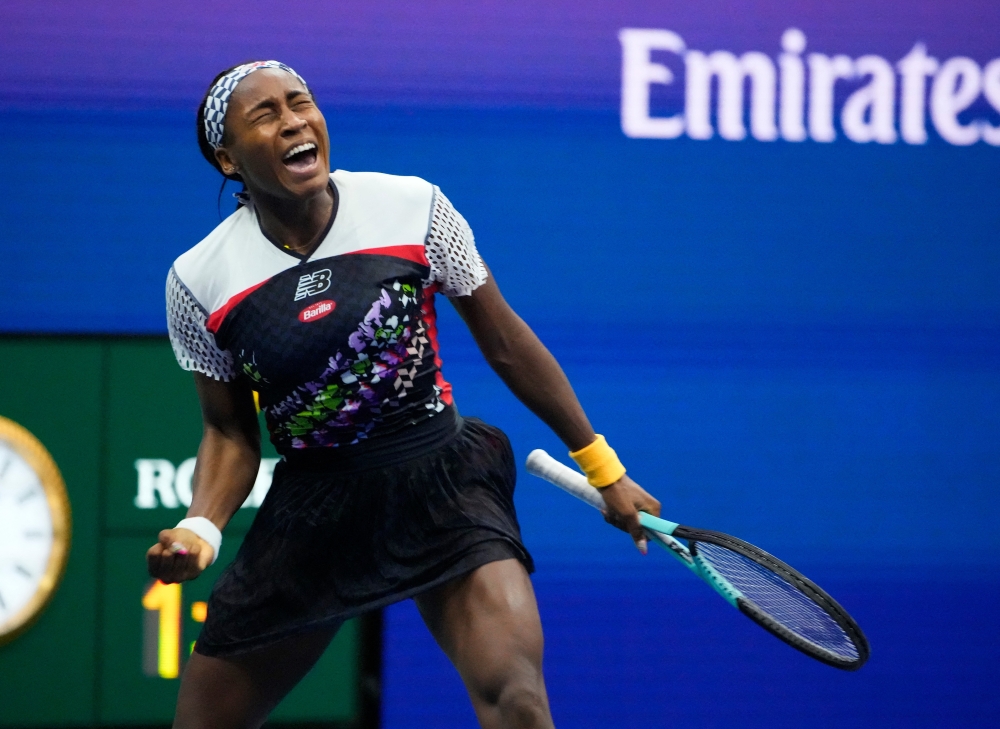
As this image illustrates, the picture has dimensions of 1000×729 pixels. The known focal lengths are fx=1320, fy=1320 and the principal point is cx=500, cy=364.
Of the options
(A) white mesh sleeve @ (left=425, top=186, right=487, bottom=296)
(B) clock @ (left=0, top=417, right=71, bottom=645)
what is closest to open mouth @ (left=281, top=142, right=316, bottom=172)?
(A) white mesh sleeve @ (left=425, top=186, right=487, bottom=296)

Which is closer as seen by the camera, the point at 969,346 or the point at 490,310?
the point at 490,310

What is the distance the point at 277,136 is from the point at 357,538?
2.33ft

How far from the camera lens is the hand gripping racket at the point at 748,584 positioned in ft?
7.32

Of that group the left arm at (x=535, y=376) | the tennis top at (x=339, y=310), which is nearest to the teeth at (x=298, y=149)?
the tennis top at (x=339, y=310)

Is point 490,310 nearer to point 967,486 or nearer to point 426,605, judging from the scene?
point 426,605

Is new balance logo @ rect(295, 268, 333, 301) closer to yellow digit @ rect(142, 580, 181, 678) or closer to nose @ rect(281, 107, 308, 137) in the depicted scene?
nose @ rect(281, 107, 308, 137)

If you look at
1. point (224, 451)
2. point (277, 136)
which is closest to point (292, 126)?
point (277, 136)

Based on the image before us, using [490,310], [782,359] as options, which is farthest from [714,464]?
[490,310]

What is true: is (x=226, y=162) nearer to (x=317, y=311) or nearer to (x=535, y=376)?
(x=317, y=311)

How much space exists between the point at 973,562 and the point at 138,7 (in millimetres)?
2783

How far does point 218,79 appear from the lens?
2369 millimetres

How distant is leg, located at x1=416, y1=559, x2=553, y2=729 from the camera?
2080 mm

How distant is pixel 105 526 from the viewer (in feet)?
11.2

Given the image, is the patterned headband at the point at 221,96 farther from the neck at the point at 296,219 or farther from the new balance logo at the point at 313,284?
the new balance logo at the point at 313,284
